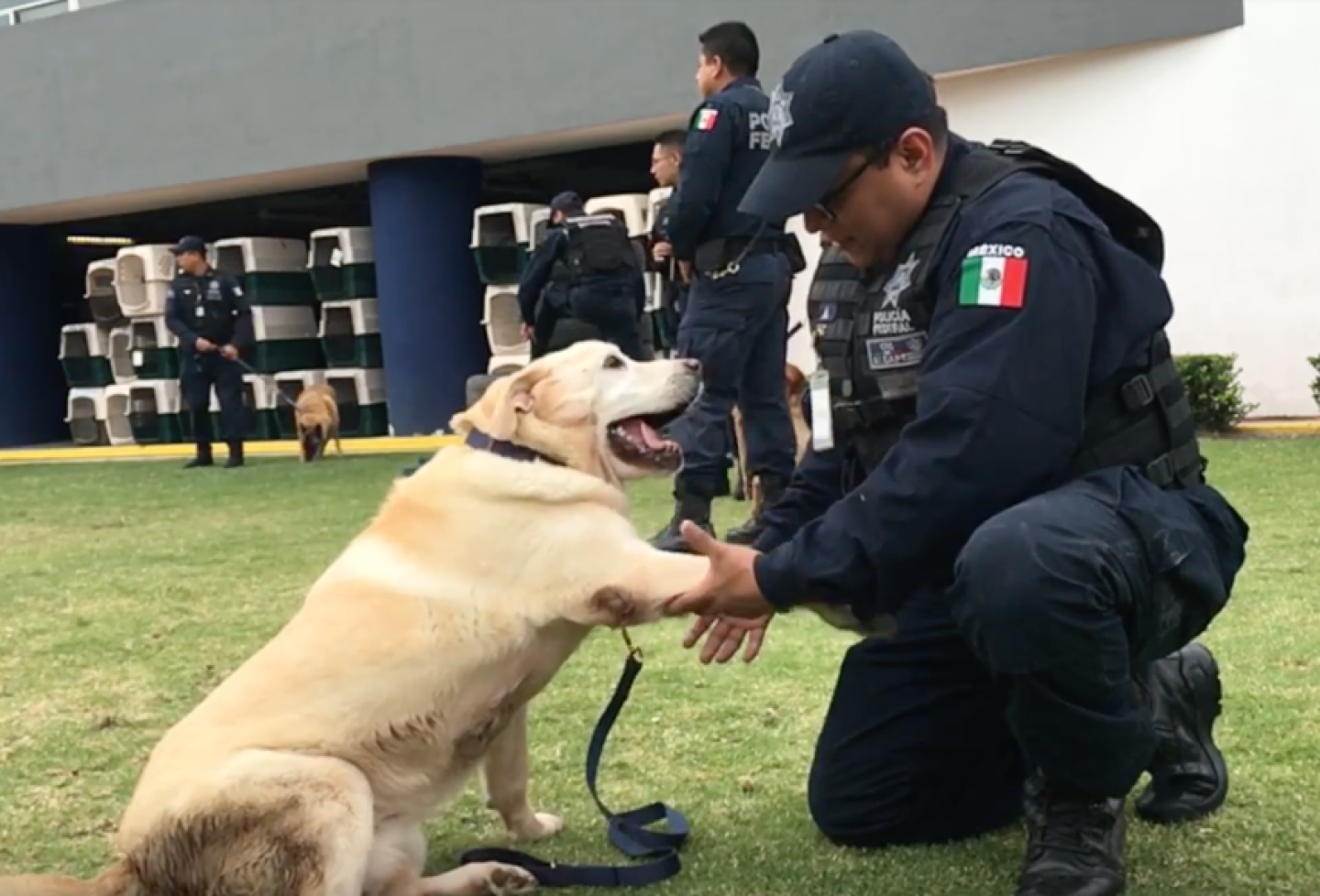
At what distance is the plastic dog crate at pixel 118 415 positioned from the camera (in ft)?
54.7

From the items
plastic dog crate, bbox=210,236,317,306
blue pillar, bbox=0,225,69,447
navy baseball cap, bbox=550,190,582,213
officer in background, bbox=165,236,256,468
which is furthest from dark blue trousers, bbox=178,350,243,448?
blue pillar, bbox=0,225,69,447

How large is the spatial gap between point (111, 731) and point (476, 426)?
1518 mm

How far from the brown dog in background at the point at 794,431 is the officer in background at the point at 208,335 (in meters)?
6.01

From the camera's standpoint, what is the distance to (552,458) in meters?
2.89

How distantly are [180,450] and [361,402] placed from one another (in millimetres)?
2058

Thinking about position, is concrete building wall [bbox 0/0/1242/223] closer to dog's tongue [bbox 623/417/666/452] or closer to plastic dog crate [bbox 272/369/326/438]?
plastic dog crate [bbox 272/369/326/438]

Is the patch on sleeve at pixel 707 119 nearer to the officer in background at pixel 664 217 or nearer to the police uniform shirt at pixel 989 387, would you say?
the officer in background at pixel 664 217

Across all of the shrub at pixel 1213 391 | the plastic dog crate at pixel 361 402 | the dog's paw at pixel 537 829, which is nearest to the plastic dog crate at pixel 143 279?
the plastic dog crate at pixel 361 402

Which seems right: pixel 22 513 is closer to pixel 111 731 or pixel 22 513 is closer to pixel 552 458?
pixel 111 731

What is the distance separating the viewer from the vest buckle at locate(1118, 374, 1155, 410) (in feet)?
7.22

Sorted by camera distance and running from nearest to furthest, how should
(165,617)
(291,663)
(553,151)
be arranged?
(291,663), (165,617), (553,151)

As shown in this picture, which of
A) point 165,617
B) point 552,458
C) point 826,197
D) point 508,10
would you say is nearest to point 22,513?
point 165,617

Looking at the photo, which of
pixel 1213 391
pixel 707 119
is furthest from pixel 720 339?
pixel 1213 391

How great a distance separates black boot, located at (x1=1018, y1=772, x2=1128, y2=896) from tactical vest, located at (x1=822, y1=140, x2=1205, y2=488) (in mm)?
561
